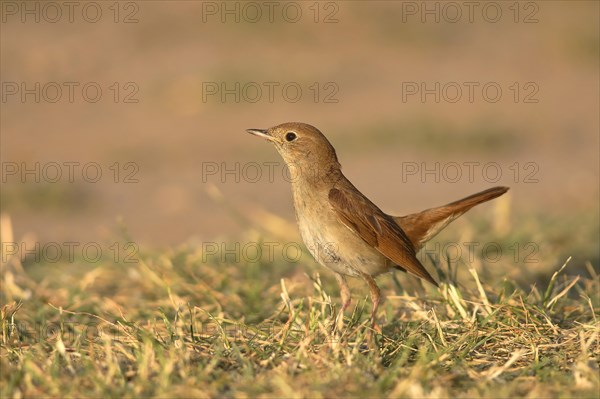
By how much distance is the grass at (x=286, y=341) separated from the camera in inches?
156

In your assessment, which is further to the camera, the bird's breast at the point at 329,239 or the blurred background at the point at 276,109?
the blurred background at the point at 276,109

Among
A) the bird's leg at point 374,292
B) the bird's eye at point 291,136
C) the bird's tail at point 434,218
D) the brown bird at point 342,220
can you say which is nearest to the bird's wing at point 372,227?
the brown bird at point 342,220

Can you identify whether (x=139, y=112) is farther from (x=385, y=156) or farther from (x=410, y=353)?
(x=410, y=353)

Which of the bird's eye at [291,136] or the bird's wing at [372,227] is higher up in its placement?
the bird's eye at [291,136]

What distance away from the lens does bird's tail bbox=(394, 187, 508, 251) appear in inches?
224

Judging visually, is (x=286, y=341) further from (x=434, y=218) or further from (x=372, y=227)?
(x=434, y=218)

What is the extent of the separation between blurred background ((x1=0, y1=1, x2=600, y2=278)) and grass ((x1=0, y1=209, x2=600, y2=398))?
5.45ft

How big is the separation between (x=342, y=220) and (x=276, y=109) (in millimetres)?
11520

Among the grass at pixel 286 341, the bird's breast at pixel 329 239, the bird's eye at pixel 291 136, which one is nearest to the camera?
the grass at pixel 286 341

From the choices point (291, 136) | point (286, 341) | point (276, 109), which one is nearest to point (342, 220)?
point (291, 136)

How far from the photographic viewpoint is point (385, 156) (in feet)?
48.2

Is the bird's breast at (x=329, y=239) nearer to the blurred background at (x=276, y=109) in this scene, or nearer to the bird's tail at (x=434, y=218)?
the bird's tail at (x=434, y=218)

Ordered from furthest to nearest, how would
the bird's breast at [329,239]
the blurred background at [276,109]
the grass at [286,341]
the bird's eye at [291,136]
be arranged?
the blurred background at [276,109]
the bird's eye at [291,136]
the bird's breast at [329,239]
the grass at [286,341]

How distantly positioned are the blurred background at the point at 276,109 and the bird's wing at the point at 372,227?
252cm
